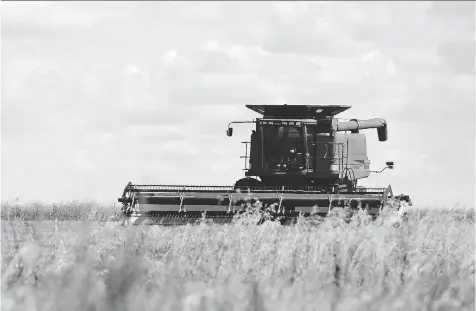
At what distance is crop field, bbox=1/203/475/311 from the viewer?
5.51 meters

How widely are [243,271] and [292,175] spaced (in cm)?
1475

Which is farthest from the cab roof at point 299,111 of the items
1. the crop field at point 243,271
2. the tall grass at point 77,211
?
the crop field at point 243,271

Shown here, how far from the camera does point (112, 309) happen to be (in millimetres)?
5879

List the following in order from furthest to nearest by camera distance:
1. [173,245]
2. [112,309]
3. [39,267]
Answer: [173,245], [39,267], [112,309]

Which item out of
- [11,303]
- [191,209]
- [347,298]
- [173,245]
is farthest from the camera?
[191,209]

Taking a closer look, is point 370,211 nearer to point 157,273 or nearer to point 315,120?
point 315,120

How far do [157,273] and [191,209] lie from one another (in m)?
12.4

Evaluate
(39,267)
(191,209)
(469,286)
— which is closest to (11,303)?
(39,267)

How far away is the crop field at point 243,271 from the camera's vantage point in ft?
18.1

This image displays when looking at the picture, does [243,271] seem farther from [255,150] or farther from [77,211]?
[255,150]

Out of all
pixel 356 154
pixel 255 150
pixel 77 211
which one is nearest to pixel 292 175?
pixel 255 150

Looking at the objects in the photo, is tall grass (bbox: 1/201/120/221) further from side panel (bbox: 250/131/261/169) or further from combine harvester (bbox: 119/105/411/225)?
side panel (bbox: 250/131/261/169)

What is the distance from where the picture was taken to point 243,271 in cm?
775

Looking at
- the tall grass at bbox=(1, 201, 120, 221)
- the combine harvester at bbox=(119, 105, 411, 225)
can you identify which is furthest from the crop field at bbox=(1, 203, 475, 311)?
the combine harvester at bbox=(119, 105, 411, 225)
